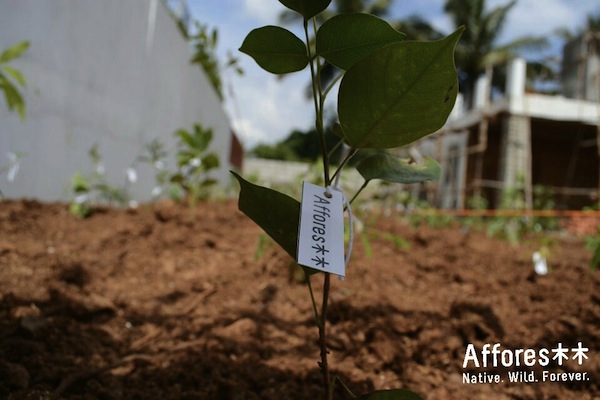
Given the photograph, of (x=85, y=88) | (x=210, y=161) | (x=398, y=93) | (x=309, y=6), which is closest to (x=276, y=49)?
(x=309, y=6)

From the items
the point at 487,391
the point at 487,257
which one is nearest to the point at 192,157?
the point at 487,257

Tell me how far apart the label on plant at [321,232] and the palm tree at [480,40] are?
2619cm

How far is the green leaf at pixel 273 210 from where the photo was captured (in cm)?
61

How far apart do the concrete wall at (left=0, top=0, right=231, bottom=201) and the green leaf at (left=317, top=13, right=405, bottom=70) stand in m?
1.97

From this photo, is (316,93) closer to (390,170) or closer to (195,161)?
(390,170)

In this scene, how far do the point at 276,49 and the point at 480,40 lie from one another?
2738 cm

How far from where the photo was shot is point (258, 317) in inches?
55.0

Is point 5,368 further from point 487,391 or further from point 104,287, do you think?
point 487,391

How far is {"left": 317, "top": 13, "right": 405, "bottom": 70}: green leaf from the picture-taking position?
62cm

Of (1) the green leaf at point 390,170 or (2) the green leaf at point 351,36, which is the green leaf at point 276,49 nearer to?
(2) the green leaf at point 351,36

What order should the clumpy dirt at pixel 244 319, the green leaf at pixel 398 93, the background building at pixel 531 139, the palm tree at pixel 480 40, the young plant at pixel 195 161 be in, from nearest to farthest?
1. the green leaf at pixel 398 93
2. the clumpy dirt at pixel 244 319
3. the young plant at pixel 195 161
4. the background building at pixel 531 139
5. the palm tree at pixel 480 40

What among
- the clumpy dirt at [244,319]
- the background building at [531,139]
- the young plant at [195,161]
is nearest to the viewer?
the clumpy dirt at [244,319]

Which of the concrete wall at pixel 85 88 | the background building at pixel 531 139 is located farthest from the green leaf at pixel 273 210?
the background building at pixel 531 139

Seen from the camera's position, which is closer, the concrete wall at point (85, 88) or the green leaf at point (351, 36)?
the green leaf at point (351, 36)
